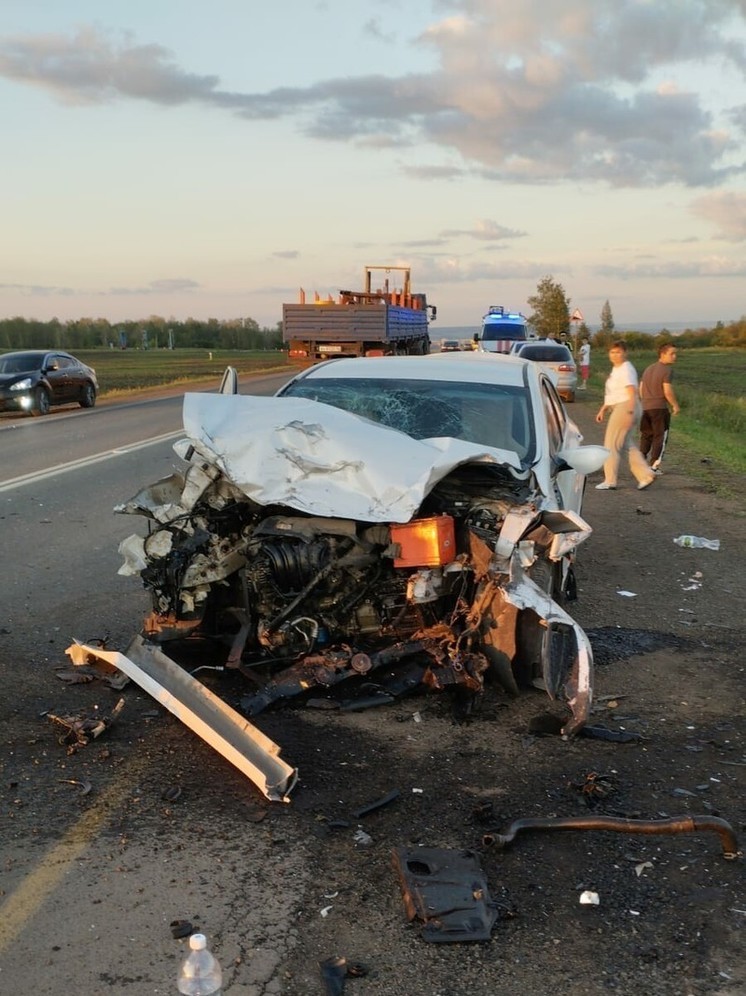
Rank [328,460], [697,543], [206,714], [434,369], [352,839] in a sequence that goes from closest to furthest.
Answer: [352,839] < [206,714] < [328,460] < [434,369] < [697,543]

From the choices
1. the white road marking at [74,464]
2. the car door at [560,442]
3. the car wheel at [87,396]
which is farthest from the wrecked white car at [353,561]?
the car wheel at [87,396]

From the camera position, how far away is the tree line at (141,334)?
132000mm

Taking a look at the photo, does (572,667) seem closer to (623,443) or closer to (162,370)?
(623,443)

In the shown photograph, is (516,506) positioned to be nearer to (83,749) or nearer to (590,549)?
(83,749)

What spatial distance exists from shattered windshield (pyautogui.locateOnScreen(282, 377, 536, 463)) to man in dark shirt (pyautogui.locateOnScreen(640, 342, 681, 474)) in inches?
288

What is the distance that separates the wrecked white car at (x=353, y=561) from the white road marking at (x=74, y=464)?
6.96 meters

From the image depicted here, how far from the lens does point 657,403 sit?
44.0ft

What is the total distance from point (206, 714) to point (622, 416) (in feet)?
30.3

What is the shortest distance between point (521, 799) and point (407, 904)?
958 mm

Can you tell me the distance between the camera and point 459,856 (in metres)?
3.40

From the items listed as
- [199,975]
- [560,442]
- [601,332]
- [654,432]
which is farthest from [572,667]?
[601,332]

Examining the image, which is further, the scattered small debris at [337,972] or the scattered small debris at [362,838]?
the scattered small debris at [362,838]

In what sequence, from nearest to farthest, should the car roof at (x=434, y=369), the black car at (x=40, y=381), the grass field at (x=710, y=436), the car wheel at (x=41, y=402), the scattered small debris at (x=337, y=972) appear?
the scattered small debris at (x=337, y=972)
the car roof at (x=434, y=369)
the grass field at (x=710, y=436)
the black car at (x=40, y=381)
the car wheel at (x=41, y=402)

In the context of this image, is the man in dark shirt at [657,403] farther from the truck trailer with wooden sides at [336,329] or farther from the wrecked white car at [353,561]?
the truck trailer with wooden sides at [336,329]
